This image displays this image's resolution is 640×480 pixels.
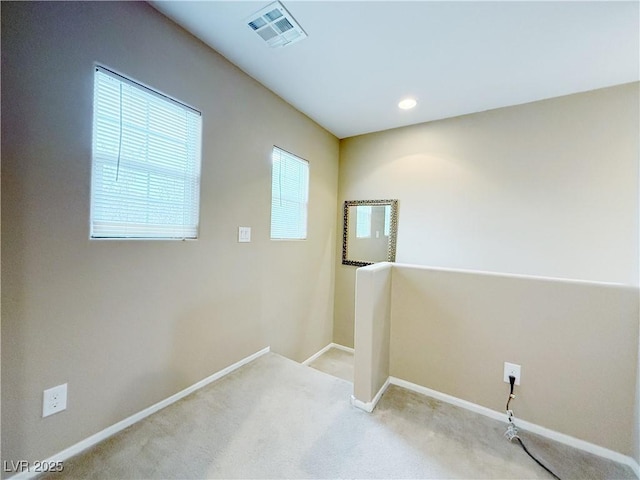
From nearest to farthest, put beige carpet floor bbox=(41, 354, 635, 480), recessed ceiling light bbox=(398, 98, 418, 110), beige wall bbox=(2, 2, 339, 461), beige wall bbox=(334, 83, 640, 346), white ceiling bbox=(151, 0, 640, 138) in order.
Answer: beige wall bbox=(2, 2, 339, 461) < beige carpet floor bbox=(41, 354, 635, 480) < white ceiling bbox=(151, 0, 640, 138) < beige wall bbox=(334, 83, 640, 346) < recessed ceiling light bbox=(398, 98, 418, 110)

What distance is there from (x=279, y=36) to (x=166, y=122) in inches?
37.4

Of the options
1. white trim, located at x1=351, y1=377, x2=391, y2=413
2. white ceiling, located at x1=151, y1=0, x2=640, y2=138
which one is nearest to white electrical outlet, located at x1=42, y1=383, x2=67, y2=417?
white trim, located at x1=351, y1=377, x2=391, y2=413

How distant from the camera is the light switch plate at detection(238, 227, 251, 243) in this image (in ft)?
7.06

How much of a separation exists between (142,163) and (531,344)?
104 inches

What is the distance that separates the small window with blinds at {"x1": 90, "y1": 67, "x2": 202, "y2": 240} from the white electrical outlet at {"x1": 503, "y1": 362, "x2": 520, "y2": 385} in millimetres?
2303

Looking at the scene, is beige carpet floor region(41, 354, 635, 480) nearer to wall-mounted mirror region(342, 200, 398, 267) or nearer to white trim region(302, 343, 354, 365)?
white trim region(302, 343, 354, 365)

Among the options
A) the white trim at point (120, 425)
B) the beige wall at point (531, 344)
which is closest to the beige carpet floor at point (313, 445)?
the white trim at point (120, 425)

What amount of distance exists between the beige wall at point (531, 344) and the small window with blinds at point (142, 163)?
1.70 m

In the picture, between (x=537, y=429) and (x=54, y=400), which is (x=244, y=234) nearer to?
(x=54, y=400)

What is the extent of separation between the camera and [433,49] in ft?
5.88

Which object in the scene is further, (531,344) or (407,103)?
(407,103)

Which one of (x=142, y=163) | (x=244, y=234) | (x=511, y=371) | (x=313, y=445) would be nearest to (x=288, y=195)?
(x=244, y=234)

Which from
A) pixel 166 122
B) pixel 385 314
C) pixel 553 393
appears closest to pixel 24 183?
pixel 166 122

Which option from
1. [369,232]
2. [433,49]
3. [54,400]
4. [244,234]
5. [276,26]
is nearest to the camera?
[54,400]
